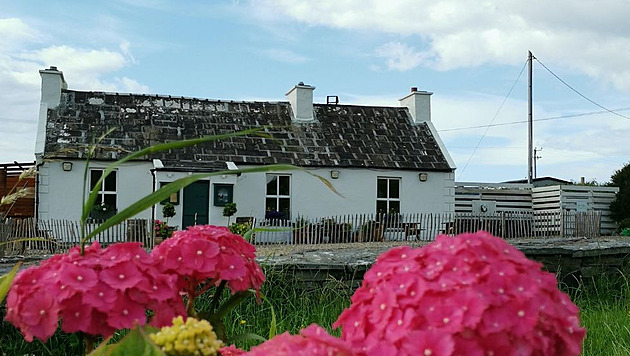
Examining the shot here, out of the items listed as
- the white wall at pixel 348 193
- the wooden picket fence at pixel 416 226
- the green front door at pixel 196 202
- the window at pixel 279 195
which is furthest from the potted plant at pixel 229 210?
the window at pixel 279 195

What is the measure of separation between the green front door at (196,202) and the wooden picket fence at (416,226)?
1594mm

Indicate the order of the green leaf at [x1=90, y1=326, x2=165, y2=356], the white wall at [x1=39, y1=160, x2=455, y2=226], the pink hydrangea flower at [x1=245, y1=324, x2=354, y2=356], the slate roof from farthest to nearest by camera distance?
the slate roof < the white wall at [x1=39, y1=160, x2=455, y2=226] < the green leaf at [x1=90, y1=326, x2=165, y2=356] < the pink hydrangea flower at [x1=245, y1=324, x2=354, y2=356]

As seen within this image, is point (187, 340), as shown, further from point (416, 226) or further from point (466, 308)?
point (416, 226)

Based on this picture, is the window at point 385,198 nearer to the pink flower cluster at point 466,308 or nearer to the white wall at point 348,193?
the white wall at point 348,193

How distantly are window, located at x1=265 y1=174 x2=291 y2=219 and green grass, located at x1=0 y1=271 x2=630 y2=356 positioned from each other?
1551 centimetres

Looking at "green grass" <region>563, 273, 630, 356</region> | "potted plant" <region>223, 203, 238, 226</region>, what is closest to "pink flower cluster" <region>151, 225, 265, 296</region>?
"green grass" <region>563, 273, 630, 356</region>

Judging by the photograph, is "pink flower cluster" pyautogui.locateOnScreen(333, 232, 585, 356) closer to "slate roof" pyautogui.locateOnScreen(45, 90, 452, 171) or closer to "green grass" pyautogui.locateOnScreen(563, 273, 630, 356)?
"green grass" pyautogui.locateOnScreen(563, 273, 630, 356)

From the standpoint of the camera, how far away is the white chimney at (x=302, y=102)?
23.8 meters

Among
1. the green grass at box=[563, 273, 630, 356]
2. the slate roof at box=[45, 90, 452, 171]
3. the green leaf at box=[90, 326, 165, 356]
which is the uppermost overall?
the slate roof at box=[45, 90, 452, 171]

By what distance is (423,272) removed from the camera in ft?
3.95

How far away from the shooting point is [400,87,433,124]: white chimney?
24844mm

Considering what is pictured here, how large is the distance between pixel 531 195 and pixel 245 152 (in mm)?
12982

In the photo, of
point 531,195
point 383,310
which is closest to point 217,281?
point 383,310

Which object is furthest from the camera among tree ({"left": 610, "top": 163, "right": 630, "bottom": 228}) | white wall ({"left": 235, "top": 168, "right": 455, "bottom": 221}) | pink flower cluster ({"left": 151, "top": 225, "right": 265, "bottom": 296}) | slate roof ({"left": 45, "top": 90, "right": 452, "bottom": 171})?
tree ({"left": 610, "top": 163, "right": 630, "bottom": 228})
